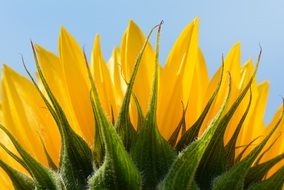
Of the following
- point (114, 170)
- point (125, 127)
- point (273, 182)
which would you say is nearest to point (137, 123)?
point (125, 127)

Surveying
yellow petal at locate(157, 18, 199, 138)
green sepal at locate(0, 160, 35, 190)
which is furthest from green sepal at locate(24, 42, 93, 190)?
yellow petal at locate(157, 18, 199, 138)

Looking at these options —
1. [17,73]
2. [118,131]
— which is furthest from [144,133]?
[17,73]

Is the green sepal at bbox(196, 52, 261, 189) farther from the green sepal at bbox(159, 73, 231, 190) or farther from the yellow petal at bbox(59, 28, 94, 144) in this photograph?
the yellow petal at bbox(59, 28, 94, 144)

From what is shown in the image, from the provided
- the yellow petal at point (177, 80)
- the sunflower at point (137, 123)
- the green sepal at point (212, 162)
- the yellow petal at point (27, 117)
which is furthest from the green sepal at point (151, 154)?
the yellow petal at point (27, 117)

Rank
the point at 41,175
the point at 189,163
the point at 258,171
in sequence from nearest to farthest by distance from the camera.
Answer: the point at 189,163
the point at 41,175
the point at 258,171

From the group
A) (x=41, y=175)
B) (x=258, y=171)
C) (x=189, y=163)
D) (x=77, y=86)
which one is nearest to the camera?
(x=189, y=163)

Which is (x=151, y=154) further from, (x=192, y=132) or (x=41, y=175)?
(x=41, y=175)

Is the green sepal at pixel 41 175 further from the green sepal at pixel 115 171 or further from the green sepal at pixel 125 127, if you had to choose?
the green sepal at pixel 125 127
